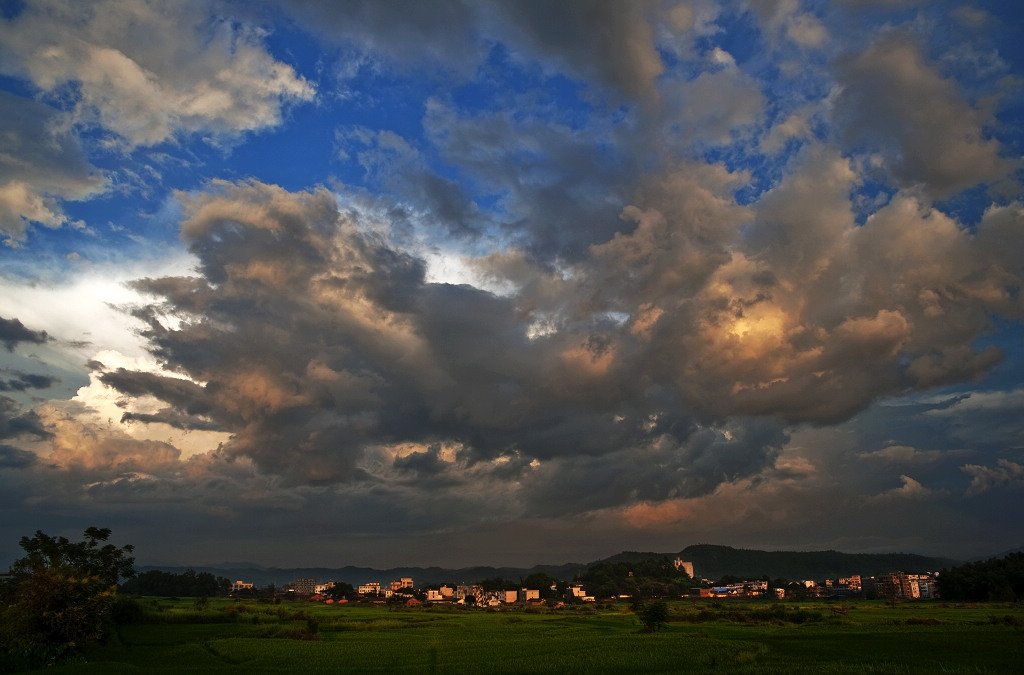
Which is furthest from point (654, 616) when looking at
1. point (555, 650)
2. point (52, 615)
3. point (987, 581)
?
point (987, 581)

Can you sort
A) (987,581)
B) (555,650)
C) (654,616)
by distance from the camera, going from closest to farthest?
(555,650), (654,616), (987,581)

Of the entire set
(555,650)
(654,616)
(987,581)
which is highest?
(555,650)

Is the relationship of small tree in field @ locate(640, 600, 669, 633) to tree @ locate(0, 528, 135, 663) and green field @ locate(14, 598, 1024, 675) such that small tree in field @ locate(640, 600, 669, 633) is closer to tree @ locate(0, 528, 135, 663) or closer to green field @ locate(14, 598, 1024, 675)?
green field @ locate(14, 598, 1024, 675)

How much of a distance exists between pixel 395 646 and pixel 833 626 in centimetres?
5535

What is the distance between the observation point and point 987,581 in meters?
142

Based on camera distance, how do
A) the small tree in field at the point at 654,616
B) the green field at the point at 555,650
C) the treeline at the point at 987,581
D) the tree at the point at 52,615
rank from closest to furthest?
the green field at the point at 555,650 < the tree at the point at 52,615 < the small tree in field at the point at 654,616 < the treeline at the point at 987,581

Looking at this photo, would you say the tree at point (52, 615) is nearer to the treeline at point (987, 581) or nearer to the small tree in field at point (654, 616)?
the small tree in field at point (654, 616)

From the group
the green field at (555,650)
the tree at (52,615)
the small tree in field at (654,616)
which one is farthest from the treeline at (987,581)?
the tree at (52,615)

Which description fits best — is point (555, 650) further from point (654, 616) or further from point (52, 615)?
point (52, 615)

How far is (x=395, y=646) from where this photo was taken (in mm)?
64375

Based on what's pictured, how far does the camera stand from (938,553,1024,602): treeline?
445 feet

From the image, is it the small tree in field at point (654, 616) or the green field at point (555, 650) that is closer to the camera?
the green field at point (555, 650)

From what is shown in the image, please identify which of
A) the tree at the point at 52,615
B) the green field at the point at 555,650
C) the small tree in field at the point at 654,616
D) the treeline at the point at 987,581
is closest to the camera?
the green field at the point at 555,650

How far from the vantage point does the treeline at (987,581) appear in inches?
5344
